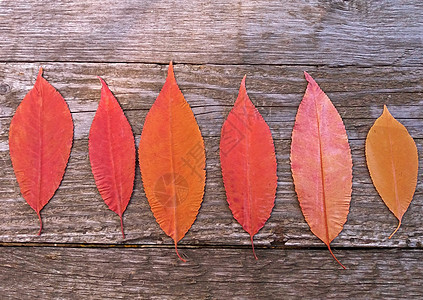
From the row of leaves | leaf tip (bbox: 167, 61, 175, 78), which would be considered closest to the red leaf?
the row of leaves

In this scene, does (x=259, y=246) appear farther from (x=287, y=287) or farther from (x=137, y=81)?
(x=137, y=81)

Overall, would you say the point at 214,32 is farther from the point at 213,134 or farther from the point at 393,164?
the point at 393,164

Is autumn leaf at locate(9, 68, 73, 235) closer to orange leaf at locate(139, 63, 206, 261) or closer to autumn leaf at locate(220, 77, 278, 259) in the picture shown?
orange leaf at locate(139, 63, 206, 261)

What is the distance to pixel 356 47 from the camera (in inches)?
31.9

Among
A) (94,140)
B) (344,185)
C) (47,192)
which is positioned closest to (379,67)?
(344,185)

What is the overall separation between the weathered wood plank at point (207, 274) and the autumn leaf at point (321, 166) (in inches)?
2.7

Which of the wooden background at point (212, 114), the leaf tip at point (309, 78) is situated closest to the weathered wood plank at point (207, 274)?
the wooden background at point (212, 114)

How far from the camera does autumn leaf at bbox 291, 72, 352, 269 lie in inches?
28.6

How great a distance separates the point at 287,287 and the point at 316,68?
0.49 meters

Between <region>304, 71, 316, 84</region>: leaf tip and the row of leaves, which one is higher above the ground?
<region>304, 71, 316, 84</region>: leaf tip

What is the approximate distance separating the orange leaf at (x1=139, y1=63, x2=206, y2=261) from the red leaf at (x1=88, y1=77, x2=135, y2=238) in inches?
1.3

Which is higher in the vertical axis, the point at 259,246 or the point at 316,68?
the point at 316,68

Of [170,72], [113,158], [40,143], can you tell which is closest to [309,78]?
[170,72]

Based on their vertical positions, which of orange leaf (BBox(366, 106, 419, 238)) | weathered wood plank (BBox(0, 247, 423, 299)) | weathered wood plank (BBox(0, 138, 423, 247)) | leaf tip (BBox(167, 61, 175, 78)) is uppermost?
leaf tip (BBox(167, 61, 175, 78))
